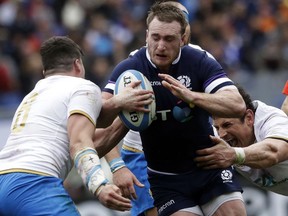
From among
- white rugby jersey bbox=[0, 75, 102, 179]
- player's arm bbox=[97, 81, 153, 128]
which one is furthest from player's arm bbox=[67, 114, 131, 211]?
player's arm bbox=[97, 81, 153, 128]

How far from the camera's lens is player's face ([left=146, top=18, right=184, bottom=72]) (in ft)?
27.9

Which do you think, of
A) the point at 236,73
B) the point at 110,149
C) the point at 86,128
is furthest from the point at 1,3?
the point at 86,128

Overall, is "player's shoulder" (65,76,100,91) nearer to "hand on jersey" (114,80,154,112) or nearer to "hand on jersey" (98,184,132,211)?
"hand on jersey" (114,80,154,112)

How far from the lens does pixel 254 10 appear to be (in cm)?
1972

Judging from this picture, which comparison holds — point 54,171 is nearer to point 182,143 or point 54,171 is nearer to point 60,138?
point 60,138

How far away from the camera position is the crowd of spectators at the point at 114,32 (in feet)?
54.8

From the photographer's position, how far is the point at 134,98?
8180mm

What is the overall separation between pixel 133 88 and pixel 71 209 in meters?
1.27

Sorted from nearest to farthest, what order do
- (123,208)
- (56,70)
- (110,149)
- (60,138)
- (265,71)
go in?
(123,208) → (60,138) → (56,70) → (110,149) → (265,71)

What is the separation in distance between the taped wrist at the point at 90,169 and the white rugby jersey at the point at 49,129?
14.4 inches

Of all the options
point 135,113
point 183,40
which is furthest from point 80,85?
point 183,40

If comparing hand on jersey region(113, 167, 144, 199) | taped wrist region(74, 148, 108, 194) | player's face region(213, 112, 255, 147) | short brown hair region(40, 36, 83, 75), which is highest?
short brown hair region(40, 36, 83, 75)

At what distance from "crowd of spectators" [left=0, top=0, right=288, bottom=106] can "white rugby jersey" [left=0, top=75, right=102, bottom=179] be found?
8.07 meters

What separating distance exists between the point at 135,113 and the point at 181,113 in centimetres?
55
